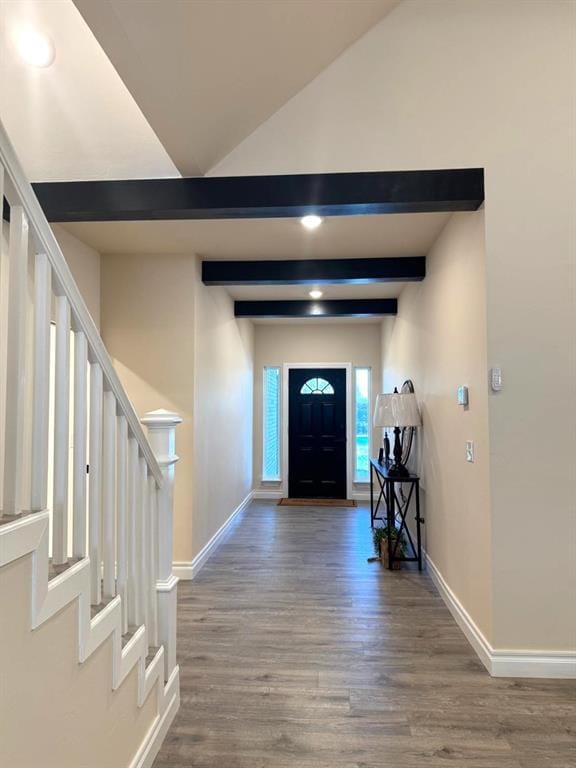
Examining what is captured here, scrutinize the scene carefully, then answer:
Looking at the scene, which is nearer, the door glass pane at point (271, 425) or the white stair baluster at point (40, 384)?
the white stair baluster at point (40, 384)

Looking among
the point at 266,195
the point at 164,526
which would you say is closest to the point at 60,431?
the point at 164,526

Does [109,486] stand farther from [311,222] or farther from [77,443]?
[311,222]

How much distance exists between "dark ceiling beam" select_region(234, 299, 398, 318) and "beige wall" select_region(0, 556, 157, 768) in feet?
14.3

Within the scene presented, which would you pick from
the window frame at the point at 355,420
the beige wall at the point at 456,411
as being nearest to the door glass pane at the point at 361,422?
the window frame at the point at 355,420

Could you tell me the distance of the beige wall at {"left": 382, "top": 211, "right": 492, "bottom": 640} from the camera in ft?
8.43

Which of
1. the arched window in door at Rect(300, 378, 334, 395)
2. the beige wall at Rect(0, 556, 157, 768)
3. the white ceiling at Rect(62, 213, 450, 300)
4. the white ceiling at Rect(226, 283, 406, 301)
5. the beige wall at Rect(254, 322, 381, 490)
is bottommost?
the beige wall at Rect(0, 556, 157, 768)

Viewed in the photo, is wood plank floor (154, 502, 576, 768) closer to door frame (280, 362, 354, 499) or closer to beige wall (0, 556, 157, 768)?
beige wall (0, 556, 157, 768)

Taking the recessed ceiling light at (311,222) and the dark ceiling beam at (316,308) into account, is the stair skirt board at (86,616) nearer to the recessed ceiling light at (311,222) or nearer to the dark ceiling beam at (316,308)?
the recessed ceiling light at (311,222)

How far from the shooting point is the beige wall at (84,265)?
3426mm

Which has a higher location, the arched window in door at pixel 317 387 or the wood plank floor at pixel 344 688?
the arched window in door at pixel 317 387

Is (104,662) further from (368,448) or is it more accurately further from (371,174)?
(368,448)

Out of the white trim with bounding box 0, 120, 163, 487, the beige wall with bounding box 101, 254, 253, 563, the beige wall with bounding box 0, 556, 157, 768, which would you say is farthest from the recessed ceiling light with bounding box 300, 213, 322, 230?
the beige wall with bounding box 0, 556, 157, 768

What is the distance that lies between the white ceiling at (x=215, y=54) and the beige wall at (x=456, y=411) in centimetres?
121

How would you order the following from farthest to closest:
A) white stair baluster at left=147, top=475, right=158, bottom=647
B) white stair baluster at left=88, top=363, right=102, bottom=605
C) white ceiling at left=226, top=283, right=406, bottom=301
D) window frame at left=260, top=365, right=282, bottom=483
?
window frame at left=260, top=365, right=282, bottom=483
white ceiling at left=226, top=283, right=406, bottom=301
white stair baluster at left=147, top=475, right=158, bottom=647
white stair baluster at left=88, top=363, right=102, bottom=605
